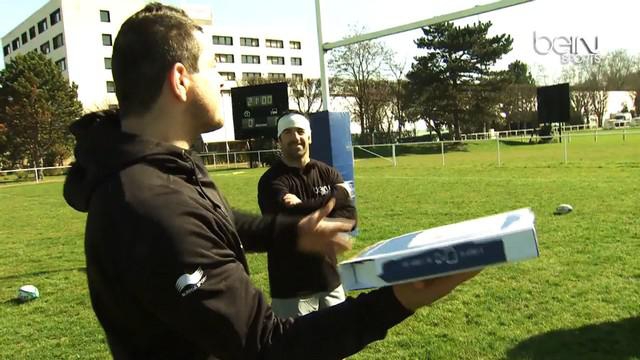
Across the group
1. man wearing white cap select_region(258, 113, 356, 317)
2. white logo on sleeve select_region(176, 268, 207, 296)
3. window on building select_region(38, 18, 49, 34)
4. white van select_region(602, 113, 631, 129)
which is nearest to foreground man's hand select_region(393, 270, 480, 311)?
white logo on sleeve select_region(176, 268, 207, 296)

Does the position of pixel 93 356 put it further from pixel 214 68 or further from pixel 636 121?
pixel 636 121

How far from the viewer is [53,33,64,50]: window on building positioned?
2408 inches

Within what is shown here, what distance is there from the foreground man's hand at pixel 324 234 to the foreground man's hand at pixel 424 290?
26.2 inches

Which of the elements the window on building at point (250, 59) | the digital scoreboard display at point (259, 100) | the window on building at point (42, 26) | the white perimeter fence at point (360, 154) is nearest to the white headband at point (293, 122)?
the digital scoreboard display at point (259, 100)

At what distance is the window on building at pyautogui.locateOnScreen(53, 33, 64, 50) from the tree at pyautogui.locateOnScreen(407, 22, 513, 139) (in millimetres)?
40073

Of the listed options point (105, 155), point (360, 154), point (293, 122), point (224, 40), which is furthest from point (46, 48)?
point (105, 155)

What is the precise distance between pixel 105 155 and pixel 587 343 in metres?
4.24

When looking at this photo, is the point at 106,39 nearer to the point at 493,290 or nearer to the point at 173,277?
the point at 493,290

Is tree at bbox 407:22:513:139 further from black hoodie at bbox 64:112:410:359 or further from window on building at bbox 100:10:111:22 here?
black hoodie at bbox 64:112:410:359

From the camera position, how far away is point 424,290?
1.19 m

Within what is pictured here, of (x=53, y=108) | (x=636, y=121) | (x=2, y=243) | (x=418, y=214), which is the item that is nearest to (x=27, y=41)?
(x=53, y=108)

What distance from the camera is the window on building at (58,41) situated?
6116cm

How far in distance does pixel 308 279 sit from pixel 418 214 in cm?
784

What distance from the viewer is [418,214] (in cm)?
1124
